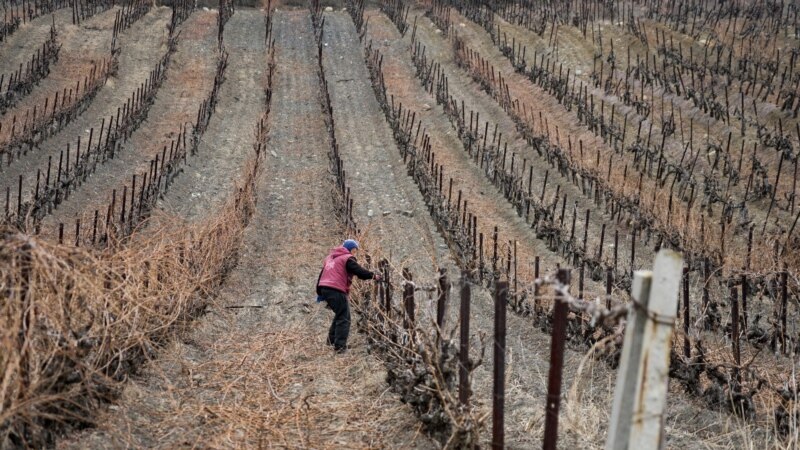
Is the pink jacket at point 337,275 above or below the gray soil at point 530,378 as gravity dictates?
above

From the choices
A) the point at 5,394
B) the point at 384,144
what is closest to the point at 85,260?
the point at 5,394

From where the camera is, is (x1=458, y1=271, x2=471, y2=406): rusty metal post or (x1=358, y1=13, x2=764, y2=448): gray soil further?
(x1=358, y1=13, x2=764, y2=448): gray soil

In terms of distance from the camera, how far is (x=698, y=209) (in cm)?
1681

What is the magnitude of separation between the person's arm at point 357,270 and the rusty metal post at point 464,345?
11.5 ft

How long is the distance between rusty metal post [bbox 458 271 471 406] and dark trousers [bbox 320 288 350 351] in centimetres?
369

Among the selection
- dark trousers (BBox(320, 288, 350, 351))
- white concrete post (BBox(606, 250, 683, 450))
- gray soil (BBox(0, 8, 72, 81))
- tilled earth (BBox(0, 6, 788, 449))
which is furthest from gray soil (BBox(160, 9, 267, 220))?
white concrete post (BBox(606, 250, 683, 450))

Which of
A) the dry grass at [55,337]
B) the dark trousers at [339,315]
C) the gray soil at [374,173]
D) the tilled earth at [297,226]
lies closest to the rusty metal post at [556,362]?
the tilled earth at [297,226]

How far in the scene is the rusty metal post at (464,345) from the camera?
5426mm

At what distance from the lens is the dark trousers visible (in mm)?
9297

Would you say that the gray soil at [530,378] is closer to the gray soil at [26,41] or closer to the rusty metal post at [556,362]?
the rusty metal post at [556,362]

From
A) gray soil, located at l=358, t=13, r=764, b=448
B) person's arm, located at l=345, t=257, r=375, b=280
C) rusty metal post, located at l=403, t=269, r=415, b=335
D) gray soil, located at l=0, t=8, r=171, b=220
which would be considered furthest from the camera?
gray soil, located at l=0, t=8, r=171, b=220

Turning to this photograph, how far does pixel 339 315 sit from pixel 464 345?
3951 millimetres

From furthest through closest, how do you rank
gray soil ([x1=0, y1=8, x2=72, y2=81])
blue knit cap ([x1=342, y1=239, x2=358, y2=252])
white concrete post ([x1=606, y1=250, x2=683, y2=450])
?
1. gray soil ([x1=0, y1=8, x2=72, y2=81])
2. blue knit cap ([x1=342, y1=239, x2=358, y2=252])
3. white concrete post ([x1=606, y1=250, x2=683, y2=450])

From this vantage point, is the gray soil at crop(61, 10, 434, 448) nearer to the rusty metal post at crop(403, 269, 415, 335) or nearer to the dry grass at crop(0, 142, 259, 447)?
the dry grass at crop(0, 142, 259, 447)
